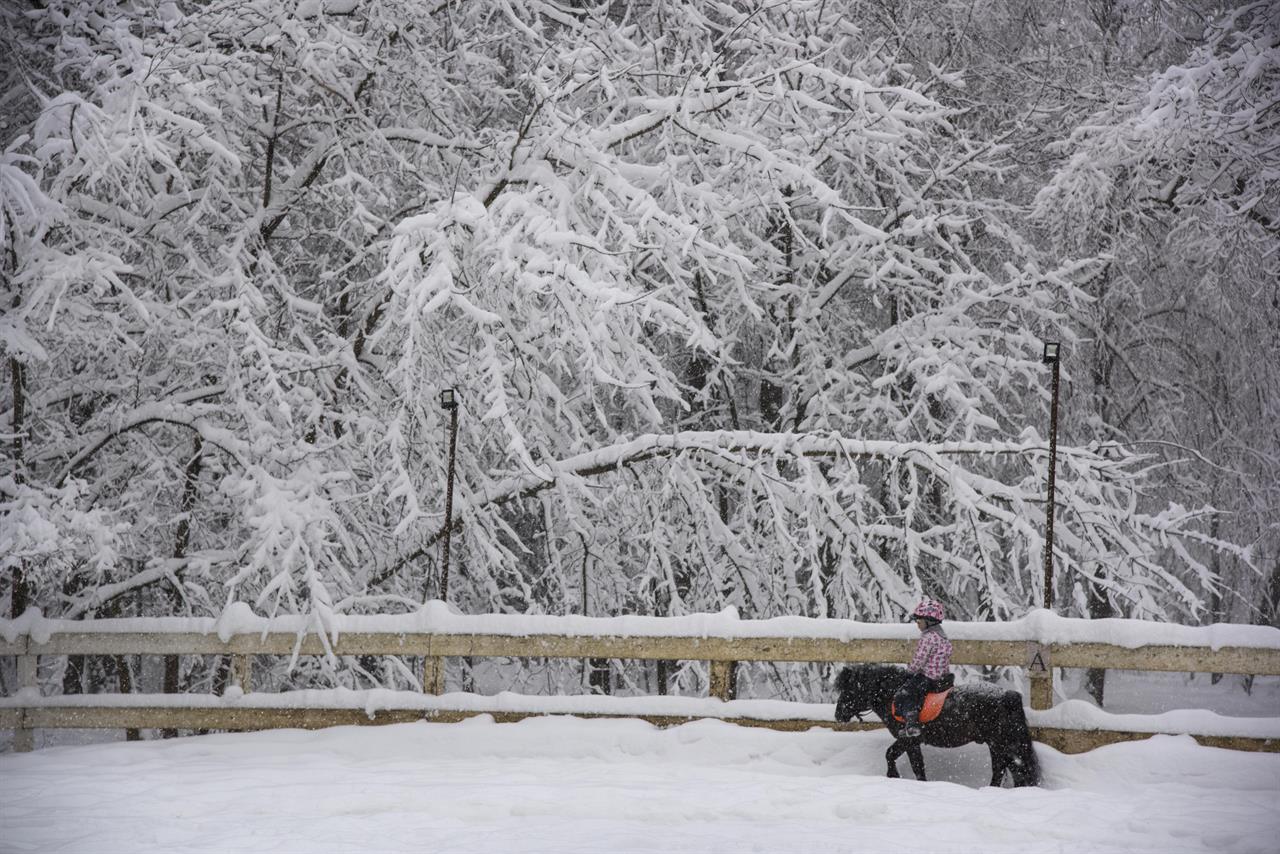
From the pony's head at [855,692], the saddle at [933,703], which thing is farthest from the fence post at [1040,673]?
the pony's head at [855,692]

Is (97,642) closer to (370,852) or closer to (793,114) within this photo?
(370,852)

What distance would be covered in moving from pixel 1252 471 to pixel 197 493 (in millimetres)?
13948

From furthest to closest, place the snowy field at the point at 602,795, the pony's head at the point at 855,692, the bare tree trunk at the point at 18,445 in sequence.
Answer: the bare tree trunk at the point at 18,445 → the pony's head at the point at 855,692 → the snowy field at the point at 602,795

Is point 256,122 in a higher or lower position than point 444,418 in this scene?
higher

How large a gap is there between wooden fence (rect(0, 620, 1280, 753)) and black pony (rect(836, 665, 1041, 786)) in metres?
0.49

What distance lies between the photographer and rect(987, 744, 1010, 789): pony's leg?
730 centimetres

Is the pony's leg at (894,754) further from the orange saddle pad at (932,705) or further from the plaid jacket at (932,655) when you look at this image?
the plaid jacket at (932,655)

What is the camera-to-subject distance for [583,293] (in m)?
10.1

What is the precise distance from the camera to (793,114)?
37.2ft

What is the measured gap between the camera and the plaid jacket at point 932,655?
7.30 m

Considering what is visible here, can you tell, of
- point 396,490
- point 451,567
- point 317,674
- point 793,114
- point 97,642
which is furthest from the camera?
point 451,567

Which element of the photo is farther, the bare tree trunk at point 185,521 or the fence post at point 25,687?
the bare tree trunk at point 185,521

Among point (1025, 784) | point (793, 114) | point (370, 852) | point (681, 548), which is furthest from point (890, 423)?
point (370, 852)

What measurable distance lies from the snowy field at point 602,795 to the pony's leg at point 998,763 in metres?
0.29
